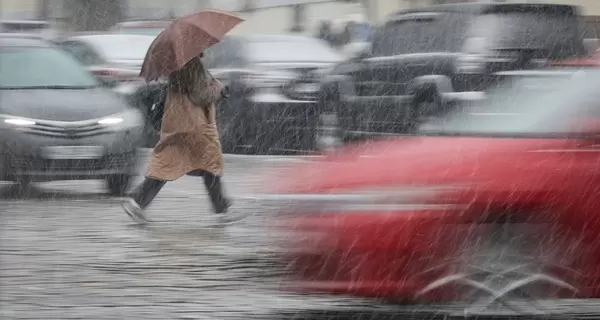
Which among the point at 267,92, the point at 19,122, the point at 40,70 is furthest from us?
the point at 267,92

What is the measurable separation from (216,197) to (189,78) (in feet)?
3.18

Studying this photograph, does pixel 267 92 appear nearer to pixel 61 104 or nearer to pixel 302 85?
pixel 302 85

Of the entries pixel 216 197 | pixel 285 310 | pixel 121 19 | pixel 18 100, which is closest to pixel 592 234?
pixel 285 310

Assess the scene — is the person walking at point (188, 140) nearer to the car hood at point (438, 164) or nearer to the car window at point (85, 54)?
the car hood at point (438, 164)

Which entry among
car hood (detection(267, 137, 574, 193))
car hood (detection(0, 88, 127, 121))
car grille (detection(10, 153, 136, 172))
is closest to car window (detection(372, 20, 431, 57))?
car hood (detection(0, 88, 127, 121))

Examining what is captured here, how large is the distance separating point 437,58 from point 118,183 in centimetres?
450

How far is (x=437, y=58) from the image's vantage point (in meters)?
16.2

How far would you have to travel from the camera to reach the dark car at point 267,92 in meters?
16.8

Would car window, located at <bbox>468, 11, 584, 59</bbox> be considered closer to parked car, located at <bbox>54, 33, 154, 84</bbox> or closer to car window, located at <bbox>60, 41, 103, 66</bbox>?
parked car, located at <bbox>54, 33, 154, 84</bbox>

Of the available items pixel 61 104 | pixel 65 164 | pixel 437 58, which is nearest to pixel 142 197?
pixel 65 164

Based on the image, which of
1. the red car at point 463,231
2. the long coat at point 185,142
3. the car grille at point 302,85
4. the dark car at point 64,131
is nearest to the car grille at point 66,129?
the dark car at point 64,131

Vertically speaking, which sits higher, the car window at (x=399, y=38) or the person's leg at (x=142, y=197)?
Answer: the car window at (x=399, y=38)

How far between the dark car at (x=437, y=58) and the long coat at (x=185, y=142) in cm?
441

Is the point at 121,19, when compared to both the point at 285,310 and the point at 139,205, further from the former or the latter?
the point at 285,310
